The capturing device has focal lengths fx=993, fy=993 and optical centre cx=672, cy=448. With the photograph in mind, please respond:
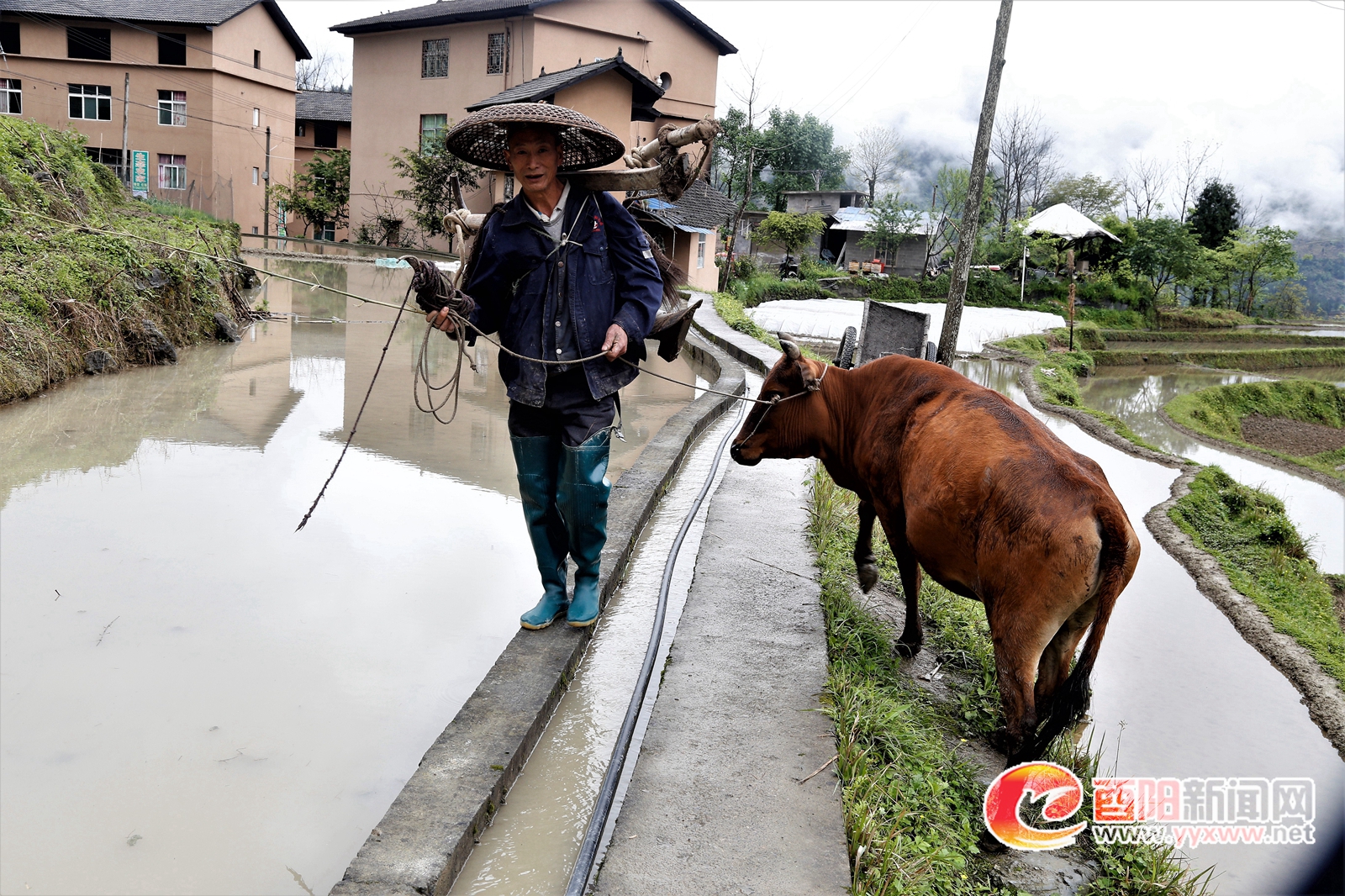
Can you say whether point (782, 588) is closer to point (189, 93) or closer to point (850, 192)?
point (189, 93)

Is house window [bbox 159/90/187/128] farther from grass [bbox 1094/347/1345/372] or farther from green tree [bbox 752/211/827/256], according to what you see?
grass [bbox 1094/347/1345/372]

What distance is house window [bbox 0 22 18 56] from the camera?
3650cm

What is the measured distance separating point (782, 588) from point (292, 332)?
10747mm

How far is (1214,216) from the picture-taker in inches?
1759

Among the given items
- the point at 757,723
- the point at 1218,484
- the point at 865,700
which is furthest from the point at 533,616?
the point at 1218,484

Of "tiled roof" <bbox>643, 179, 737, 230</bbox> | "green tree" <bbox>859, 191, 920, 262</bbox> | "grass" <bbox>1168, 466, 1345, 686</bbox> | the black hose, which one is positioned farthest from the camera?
"green tree" <bbox>859, 191, 920, 262</bbox>

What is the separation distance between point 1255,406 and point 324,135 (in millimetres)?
40078

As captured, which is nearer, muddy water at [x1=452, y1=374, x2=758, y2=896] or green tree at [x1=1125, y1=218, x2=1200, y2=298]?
muddy water at [x1=452, y1=374, x2=758, y2=896]

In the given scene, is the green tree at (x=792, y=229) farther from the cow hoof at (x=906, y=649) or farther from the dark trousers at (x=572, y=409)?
the dark trousers at (x=572, y=409)

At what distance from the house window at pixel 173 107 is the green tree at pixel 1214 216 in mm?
41716

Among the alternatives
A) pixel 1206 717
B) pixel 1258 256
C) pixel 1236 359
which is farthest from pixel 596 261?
pixel 1258 256

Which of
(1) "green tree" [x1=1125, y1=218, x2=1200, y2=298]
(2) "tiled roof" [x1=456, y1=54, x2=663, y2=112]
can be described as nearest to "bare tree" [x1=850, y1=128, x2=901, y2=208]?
(1) "green tree" [x1=1125, y1=218, x2=1200, y2=298]

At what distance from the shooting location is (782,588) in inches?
191

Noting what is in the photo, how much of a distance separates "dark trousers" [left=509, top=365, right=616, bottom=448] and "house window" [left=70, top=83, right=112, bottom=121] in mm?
40542
